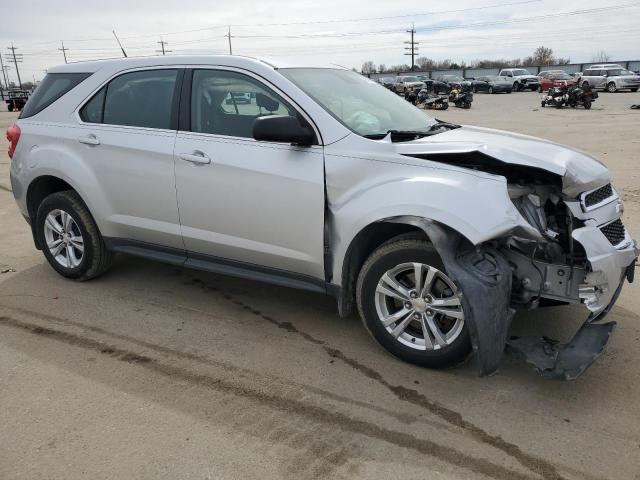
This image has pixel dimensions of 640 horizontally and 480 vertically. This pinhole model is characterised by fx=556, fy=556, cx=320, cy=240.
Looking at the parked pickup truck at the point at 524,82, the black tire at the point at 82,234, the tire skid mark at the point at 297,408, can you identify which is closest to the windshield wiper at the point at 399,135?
the tire skid mark at the point at 297,408

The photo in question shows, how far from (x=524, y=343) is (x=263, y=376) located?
154 centimetres

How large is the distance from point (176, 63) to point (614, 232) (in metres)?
3.22

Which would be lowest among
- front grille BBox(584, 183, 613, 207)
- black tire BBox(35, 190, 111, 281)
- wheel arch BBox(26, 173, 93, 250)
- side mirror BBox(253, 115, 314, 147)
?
black tire BBox(35, 190, 111, 281)

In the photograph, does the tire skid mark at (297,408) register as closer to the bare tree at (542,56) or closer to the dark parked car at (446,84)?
the dark parked car at (446,84)

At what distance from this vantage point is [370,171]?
337 cm

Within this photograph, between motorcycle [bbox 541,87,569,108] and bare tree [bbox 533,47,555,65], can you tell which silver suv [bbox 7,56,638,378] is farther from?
bare tree [bbox 533,47,555,65]

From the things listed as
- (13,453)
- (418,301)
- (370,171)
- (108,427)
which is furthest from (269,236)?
(13,453)

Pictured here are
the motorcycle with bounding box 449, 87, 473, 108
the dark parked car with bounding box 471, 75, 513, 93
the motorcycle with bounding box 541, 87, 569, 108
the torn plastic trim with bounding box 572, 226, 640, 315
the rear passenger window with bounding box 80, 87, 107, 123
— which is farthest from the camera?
the dark parked car with bounding box 471, 75, 513, 93

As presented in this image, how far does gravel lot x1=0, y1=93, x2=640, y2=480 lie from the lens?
8.59ft

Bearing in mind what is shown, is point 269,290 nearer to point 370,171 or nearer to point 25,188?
point 370,171

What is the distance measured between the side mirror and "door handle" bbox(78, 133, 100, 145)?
1657mm

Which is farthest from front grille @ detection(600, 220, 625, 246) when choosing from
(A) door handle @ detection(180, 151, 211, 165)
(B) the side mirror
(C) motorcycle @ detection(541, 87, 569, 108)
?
(C) motorcycle @ detection(541, 87, 569, 108)

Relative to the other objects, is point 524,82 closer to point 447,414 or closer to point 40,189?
point 40,189

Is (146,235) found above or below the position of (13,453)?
above
